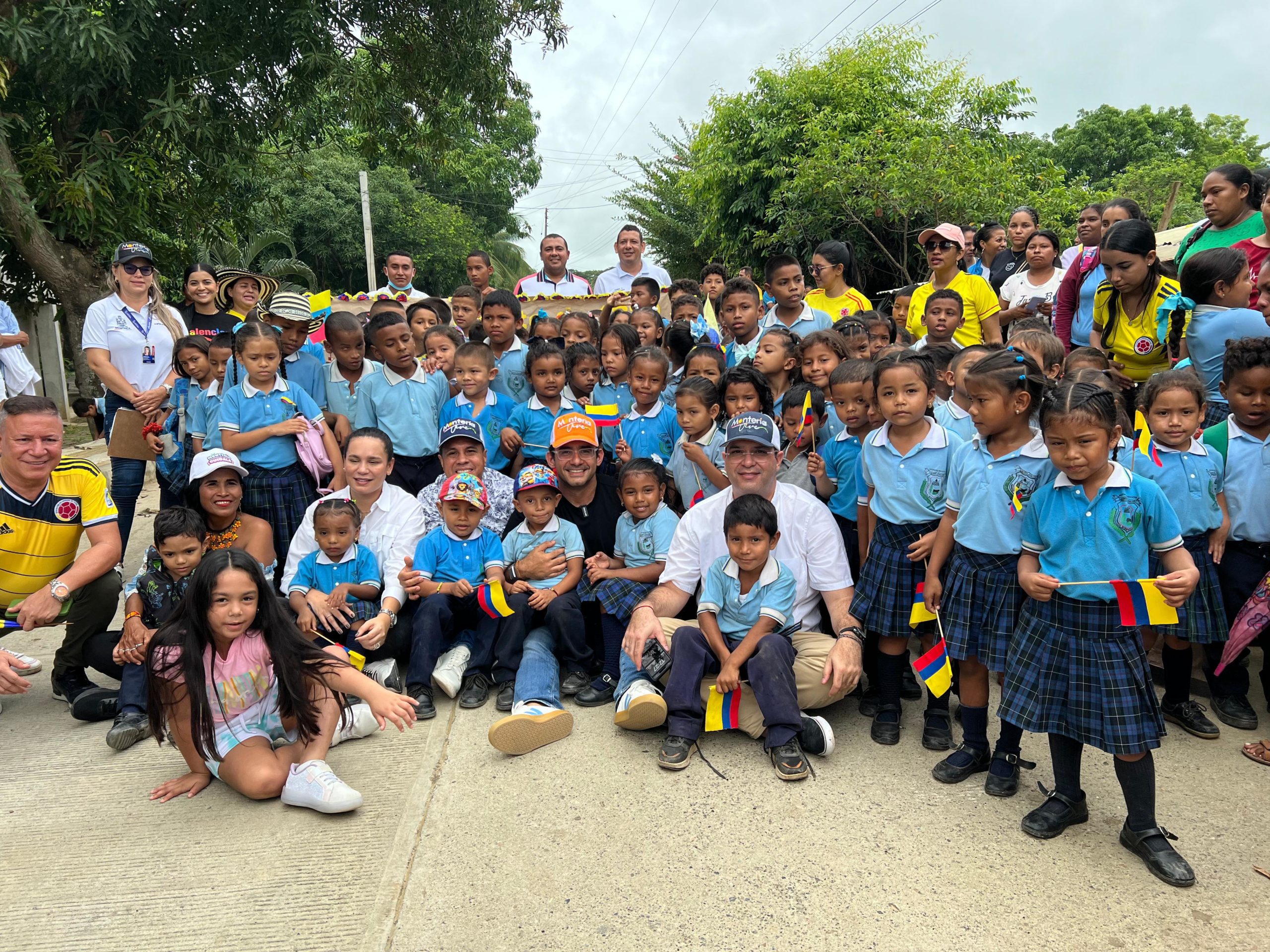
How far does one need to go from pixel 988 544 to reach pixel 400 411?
10.9 ft

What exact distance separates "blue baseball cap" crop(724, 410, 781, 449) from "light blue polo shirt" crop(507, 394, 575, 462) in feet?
4.83

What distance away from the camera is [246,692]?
10.4 ft

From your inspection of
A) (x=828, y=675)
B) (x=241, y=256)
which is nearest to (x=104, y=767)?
(x=828, y=675)

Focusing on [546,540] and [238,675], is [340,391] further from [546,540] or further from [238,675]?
[238,675]

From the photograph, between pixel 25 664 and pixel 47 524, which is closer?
pixel 25 664

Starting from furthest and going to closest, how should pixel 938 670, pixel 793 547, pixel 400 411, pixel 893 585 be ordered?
pixel 400 411 < pixel 793 547 < pixel 893 585 < pixel 938 670

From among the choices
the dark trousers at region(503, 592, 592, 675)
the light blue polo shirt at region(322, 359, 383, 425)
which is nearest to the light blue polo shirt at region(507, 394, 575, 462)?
the light blue polo shirt at region(322, 359, 383, 425)

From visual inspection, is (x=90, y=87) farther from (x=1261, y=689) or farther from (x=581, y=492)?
(x=1261, y=689)

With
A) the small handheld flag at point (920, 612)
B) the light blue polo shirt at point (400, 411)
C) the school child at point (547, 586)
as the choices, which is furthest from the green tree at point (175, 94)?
the small handheld flag at point (920, 612)

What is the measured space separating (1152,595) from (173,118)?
9058 millimetres

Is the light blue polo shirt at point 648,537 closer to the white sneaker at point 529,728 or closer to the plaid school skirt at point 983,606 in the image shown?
the white sneaker at point 529,728

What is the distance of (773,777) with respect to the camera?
10.5 ft

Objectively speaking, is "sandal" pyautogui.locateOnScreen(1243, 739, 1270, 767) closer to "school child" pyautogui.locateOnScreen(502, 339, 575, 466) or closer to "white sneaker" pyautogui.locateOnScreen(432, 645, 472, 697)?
"white sneaker" pyautogui.locateOnScreen(432, 645, 472, 697)

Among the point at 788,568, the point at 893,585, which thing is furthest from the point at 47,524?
the point at 893,585
